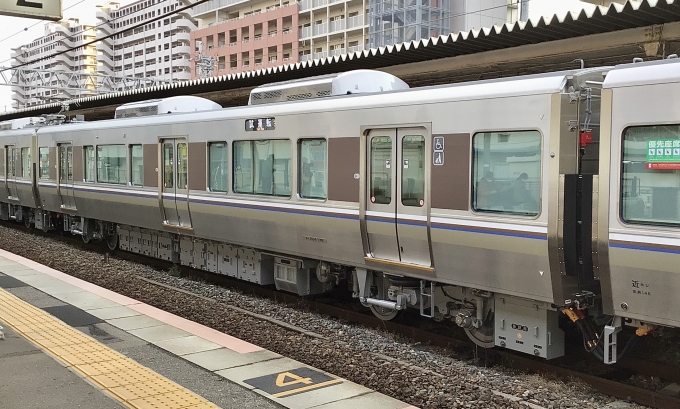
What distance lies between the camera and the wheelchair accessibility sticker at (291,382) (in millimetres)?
5716

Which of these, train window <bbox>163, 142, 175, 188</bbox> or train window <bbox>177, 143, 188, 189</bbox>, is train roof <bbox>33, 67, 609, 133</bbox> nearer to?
train window <bbox>177, 143, 188, 189</bbox>

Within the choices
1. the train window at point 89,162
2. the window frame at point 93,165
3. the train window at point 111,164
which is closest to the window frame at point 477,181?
the train window at point 111,164

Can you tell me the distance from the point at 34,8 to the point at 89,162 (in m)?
7.56

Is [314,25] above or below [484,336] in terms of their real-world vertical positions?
above

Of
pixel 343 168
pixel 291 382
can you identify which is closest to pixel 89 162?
pixel 343 168

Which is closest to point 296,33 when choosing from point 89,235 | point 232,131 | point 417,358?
Result: point 89,235

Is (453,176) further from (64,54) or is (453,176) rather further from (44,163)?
(64,54)

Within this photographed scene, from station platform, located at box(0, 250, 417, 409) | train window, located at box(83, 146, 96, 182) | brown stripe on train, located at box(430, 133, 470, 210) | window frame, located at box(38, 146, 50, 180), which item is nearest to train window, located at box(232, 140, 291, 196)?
station platform, located at box(0, 250, 417, 409)

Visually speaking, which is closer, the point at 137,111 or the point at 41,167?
the point at 137,111

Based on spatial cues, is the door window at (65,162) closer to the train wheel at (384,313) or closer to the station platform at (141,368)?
the station platform at (141,368)

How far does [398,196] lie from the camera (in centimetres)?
772

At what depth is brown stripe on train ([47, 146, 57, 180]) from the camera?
16.8 metres

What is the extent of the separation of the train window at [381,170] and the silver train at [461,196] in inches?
0.8

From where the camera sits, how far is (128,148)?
13.3 meters
